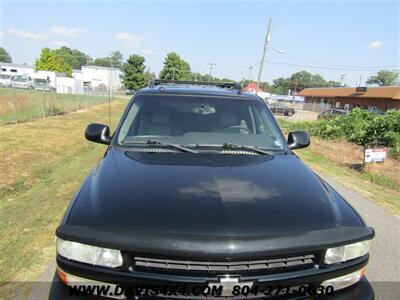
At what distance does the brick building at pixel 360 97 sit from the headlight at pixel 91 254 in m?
48.6

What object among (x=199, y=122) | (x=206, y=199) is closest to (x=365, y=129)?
(x=199, y=122)

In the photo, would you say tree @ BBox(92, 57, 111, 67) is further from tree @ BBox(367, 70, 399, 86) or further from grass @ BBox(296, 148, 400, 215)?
grass @ BBox(296, 148, 400, 215)

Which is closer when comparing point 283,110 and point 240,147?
point 240,147

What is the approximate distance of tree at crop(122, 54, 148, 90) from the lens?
75938mm

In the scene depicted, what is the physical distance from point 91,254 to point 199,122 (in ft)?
7.18

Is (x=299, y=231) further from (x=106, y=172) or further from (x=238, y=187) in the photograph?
(x=106, y=172)

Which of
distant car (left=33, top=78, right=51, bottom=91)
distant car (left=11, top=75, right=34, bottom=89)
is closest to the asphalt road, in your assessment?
distant car (left=33, top=78, right=51, bottom=91)

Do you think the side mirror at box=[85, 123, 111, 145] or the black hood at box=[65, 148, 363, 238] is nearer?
the black hood at box=[65, 148, 363, 238]

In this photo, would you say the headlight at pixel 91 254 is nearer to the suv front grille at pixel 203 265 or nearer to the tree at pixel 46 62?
the suv front grille at pixel 203 265

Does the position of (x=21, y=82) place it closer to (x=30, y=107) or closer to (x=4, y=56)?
(x=30, y=107)

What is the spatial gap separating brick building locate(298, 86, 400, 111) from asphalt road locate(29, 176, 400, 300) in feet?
142

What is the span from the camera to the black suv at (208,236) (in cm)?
203

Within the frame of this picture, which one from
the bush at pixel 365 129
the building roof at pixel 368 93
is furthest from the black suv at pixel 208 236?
the building roof at pixel 368 93

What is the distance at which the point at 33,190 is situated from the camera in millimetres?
8023
